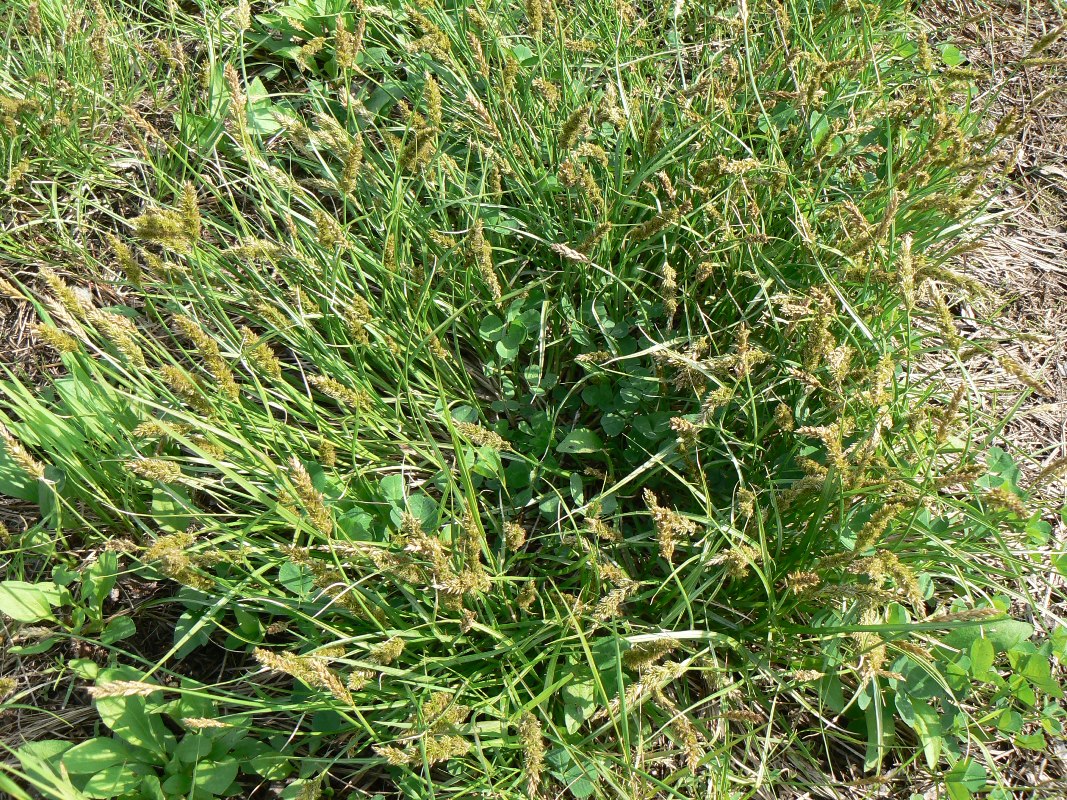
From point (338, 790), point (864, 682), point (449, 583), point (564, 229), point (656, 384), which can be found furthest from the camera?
point (564, 229)

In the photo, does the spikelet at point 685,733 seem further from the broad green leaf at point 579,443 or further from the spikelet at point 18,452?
the spikelet at point 18,452

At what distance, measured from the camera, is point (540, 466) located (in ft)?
5.69

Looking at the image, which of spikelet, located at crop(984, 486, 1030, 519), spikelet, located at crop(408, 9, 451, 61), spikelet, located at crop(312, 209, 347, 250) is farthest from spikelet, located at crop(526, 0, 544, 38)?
spikelet, located at crop(984, 486, 1030, 519)

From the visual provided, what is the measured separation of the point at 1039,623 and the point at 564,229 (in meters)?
1.39

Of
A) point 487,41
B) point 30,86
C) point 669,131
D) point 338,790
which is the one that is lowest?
point 338,790

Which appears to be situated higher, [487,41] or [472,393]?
[487,41]

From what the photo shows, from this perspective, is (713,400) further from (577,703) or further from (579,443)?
(577,703)

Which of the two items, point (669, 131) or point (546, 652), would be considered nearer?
point (546, 652)

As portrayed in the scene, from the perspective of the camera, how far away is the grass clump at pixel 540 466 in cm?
135

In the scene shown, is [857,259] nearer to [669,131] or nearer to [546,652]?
[669,131]

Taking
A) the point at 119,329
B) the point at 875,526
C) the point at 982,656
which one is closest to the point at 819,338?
the point at 875,526

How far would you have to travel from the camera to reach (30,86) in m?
2.21

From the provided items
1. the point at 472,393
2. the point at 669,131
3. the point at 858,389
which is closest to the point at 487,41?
the point at 669,131

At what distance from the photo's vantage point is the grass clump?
1.35m
